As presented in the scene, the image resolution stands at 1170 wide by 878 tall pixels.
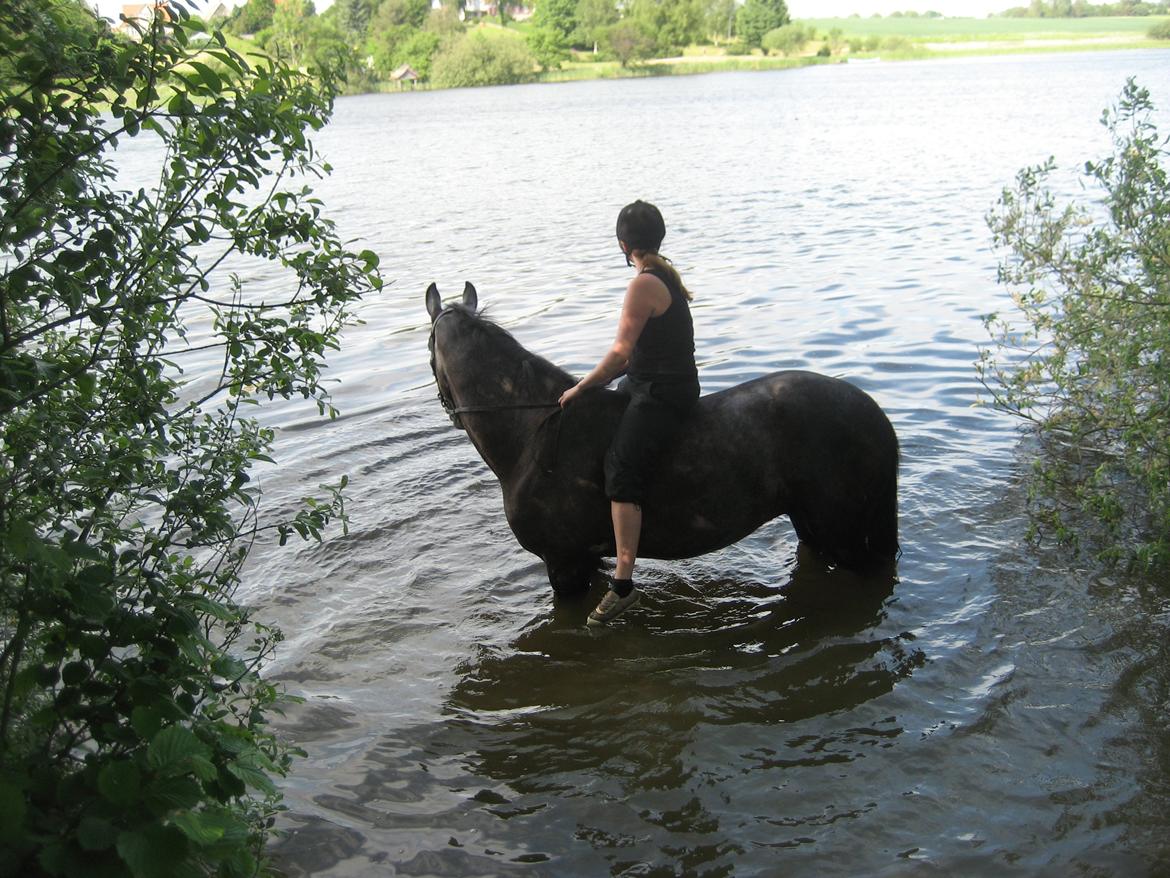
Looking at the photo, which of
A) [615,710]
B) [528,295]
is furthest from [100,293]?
[528,295]

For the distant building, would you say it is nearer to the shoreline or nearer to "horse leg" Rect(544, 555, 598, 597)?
the shoreline

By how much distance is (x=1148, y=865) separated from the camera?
3703mm

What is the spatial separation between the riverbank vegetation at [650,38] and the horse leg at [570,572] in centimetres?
7881

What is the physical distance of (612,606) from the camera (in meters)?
5.97

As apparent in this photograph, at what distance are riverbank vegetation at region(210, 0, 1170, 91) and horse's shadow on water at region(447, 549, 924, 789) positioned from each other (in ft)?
260

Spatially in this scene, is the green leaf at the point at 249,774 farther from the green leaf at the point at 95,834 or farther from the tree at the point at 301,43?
the tree at the point at 301,43

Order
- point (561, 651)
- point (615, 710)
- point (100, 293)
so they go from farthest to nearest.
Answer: point (561, 651), point (615, 710), point (100, 293)

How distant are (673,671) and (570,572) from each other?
1.09m

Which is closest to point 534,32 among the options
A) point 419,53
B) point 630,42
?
point 630,42

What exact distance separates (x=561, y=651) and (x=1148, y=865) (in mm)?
3308

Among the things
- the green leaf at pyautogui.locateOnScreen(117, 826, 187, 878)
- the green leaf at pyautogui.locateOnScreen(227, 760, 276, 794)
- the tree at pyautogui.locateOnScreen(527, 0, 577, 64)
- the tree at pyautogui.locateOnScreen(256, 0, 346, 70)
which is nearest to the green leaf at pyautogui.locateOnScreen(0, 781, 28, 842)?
the green leaf at pyautogui.locateOnScreen(117, 826, 187, 878)

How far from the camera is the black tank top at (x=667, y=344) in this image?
5488 millimetres

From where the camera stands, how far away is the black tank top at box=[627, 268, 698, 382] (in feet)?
18.0

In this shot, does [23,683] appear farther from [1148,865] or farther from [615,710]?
[1148,865]
